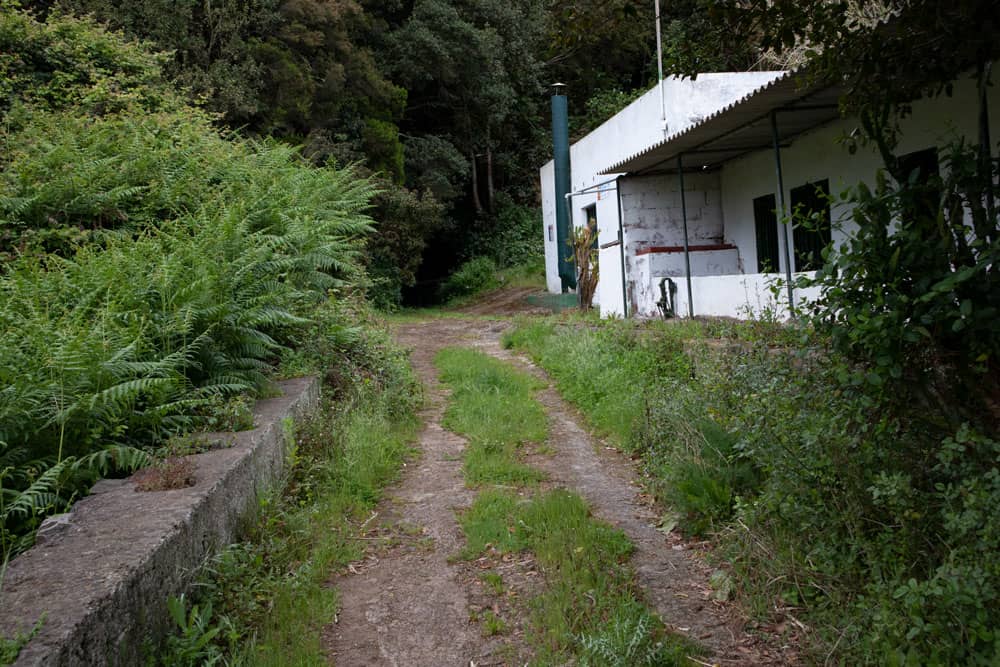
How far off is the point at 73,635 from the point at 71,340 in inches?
82.8

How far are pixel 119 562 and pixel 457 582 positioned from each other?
1.91 metres


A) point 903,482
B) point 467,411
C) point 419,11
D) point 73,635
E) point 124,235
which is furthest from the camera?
point 419,11

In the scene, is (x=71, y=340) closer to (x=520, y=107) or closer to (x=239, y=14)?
(x=239, y=14)

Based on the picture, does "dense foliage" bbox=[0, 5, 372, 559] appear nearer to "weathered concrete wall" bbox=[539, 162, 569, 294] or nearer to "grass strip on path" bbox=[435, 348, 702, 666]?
"grass strip on path" bbox=[435, 348, 702, 666]

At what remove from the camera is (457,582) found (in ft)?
13.7

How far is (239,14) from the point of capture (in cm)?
1573

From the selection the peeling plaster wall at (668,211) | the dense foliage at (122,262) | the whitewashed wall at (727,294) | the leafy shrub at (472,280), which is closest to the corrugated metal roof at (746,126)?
the peeling plaster wall at (668,211)

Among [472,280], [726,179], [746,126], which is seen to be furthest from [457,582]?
[472,280]

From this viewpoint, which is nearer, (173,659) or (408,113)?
(173,659)

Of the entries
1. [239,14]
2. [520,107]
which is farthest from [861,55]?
[520,107]

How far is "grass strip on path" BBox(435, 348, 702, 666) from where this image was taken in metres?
3.30

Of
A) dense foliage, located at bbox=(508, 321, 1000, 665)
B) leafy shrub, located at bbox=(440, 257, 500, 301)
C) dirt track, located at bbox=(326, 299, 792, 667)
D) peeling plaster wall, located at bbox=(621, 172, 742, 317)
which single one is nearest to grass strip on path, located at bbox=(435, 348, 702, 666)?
dirt track, located at bbox=(326, 299, 792, 667)

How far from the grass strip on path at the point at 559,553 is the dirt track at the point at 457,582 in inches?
4.4

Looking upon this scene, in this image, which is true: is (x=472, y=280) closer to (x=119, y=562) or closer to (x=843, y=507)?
(x=843, y=507)
